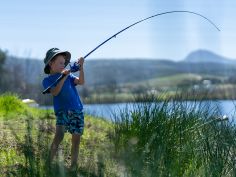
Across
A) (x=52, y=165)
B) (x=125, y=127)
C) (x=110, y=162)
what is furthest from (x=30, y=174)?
(x=125, y=127)

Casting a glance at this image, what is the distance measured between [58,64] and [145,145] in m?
1.63

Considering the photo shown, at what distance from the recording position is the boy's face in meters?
6.61

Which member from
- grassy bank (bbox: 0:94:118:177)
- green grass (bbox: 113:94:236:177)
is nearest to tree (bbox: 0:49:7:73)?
grassy bank (bbox: 0:94:118:177)

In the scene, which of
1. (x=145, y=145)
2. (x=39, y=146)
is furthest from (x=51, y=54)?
(x=39, y=146)

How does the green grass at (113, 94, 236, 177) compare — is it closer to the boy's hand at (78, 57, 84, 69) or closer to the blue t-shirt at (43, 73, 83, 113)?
the blue t-shirt at (43, 73, 83, 113)

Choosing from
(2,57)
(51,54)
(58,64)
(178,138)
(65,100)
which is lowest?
(178,138)

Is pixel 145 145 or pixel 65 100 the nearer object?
pixel 145 145

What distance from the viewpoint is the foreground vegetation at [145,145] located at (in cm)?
447

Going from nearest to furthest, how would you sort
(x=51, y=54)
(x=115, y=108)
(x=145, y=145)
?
(x=145, y=145), (x=51, y=54), (x=115, y=108)

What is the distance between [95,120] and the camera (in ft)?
36.7

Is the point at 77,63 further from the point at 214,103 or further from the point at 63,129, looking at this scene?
the point at 214,103

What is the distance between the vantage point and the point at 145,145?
18.0ft

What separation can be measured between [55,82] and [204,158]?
1732mm

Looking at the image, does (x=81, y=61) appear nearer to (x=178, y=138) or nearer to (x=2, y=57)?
(x=178, y=138)
